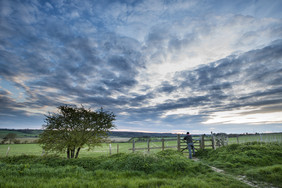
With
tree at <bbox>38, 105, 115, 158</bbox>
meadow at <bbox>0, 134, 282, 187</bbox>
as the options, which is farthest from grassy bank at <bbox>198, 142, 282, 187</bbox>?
tree at <bbox>38, 105, 115, 158</bbox>

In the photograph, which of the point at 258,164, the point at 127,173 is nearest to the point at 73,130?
the point at 127,173

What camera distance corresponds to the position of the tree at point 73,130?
48.4ft

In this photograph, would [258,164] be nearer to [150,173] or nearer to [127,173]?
[150,173]

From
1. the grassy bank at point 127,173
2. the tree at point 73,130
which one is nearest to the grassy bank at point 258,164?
the grassy bank at point 127,173

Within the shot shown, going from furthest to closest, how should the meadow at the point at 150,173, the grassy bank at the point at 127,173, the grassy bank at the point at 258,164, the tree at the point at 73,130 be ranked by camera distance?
1. the tree at the point at 73,130
2. the grassy bank at the point at 258,164
3. the grassy bank at the point at 127,173
4. the meadow at the point at 150,173

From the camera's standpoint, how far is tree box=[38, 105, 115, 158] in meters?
14.8

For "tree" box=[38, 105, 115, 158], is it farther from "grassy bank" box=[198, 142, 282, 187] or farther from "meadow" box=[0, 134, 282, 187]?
"grassy bank" box=[198, 142, 282, 187]

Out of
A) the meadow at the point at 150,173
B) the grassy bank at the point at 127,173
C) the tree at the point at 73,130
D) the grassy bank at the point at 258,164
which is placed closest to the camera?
the meadow at the point at 150,173

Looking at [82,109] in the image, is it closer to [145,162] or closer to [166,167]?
[145,162]

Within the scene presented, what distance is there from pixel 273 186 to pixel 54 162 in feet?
46.7

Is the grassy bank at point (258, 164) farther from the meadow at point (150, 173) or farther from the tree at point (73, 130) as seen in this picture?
the tree at point (73, 130)

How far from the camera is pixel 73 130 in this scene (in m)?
15.3

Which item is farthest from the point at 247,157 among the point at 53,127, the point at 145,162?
the point at 53,127

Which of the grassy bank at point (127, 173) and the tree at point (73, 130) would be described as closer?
the grassy bank at point (127, 173)
